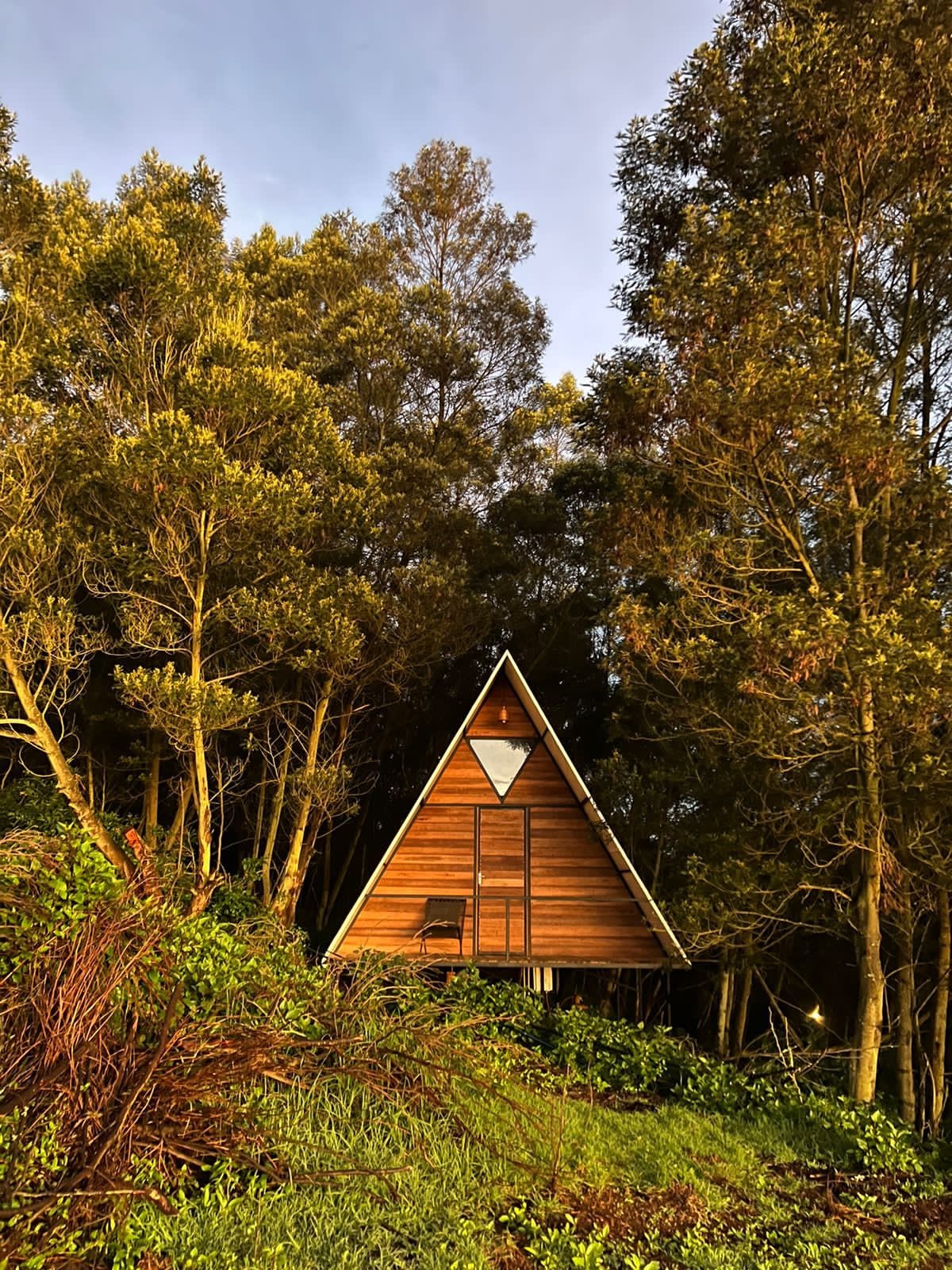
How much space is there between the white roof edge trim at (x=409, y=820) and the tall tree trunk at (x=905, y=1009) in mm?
4827

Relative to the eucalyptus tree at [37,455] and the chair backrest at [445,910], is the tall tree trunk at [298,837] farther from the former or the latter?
the eucalyptus tree at [37,455]

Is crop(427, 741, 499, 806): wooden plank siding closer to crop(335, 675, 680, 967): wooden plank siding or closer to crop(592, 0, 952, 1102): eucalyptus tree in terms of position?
crop(335, 675, 680, 967): wooden plank siding

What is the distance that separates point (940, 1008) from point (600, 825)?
4.19 m

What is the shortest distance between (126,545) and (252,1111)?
6.52 m

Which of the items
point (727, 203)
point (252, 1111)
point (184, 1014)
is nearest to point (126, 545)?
point (184, 1014)

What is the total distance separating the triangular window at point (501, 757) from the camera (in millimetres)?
9219

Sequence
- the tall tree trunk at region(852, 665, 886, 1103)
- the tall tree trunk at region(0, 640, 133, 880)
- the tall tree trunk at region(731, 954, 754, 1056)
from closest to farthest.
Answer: the tall tree trunk at region(852, 665, 886, 1103) < the tall tree trunk at region(0, 640, 133, 880) < the tall tree trunk at region(731, 954, 754, 1056)

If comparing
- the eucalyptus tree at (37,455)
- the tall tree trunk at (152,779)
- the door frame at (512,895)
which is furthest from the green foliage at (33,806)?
the door frame at (512,895)

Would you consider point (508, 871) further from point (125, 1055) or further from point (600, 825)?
point (125, 1055)

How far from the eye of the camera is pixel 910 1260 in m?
3.69

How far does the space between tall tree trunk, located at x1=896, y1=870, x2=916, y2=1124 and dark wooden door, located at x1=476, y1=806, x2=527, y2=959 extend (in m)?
3.96

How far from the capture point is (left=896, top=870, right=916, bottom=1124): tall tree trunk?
6.82 m

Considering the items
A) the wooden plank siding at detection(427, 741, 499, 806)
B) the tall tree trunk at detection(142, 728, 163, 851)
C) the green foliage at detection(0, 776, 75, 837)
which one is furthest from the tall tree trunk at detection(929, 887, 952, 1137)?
the green foliage at detection(0, 776, 75, 837)

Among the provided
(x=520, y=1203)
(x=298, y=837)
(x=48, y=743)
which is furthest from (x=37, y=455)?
(x=520, y=1203)
